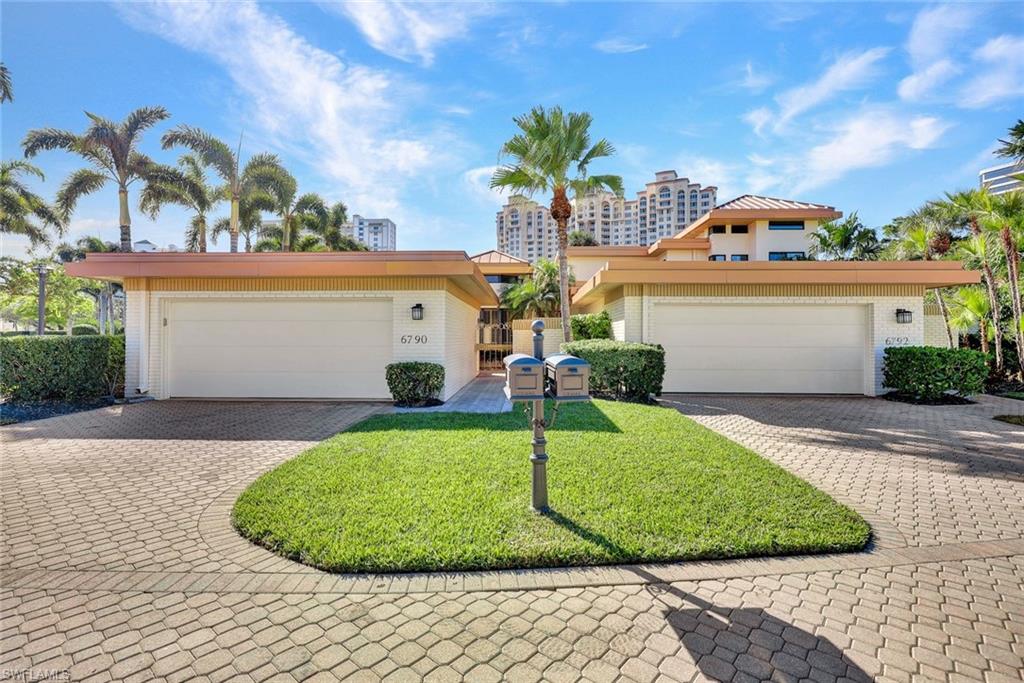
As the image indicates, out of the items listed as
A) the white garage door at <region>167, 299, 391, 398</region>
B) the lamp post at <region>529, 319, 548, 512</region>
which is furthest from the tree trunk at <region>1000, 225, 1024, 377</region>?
the white garage door at <region>167, 299, 391, 398</region>

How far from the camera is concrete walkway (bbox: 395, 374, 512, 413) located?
367 inches

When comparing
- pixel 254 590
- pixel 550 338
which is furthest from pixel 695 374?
pixel 254 590

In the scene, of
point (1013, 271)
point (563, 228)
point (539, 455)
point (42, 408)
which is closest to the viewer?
point (539, 455)

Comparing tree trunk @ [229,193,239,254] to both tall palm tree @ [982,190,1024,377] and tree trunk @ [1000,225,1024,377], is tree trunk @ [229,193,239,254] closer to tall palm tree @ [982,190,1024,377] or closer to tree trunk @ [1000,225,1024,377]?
tall palm tree @ [982,190,1024,377]

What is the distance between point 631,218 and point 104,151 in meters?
78.8

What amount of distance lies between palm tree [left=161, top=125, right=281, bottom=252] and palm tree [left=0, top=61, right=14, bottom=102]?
17.3ft

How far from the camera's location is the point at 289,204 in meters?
24.3

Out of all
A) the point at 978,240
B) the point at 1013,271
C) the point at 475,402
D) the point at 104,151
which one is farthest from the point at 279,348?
the point at 978,240

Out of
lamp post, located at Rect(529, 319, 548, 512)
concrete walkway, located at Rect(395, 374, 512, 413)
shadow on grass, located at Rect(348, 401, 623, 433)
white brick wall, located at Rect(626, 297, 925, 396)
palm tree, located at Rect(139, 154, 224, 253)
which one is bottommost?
concrete walkway, located at Rect(395, 374, 512, 413)

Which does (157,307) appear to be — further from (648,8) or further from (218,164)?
(218,164)

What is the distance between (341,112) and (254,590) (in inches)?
356

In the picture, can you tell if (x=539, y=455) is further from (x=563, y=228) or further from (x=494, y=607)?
(x=563, y=228)

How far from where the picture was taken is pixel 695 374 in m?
11.6

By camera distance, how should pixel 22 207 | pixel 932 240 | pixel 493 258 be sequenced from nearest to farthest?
1. pixel 932 240
2. pixel 22 207
3. pixel 493 258
